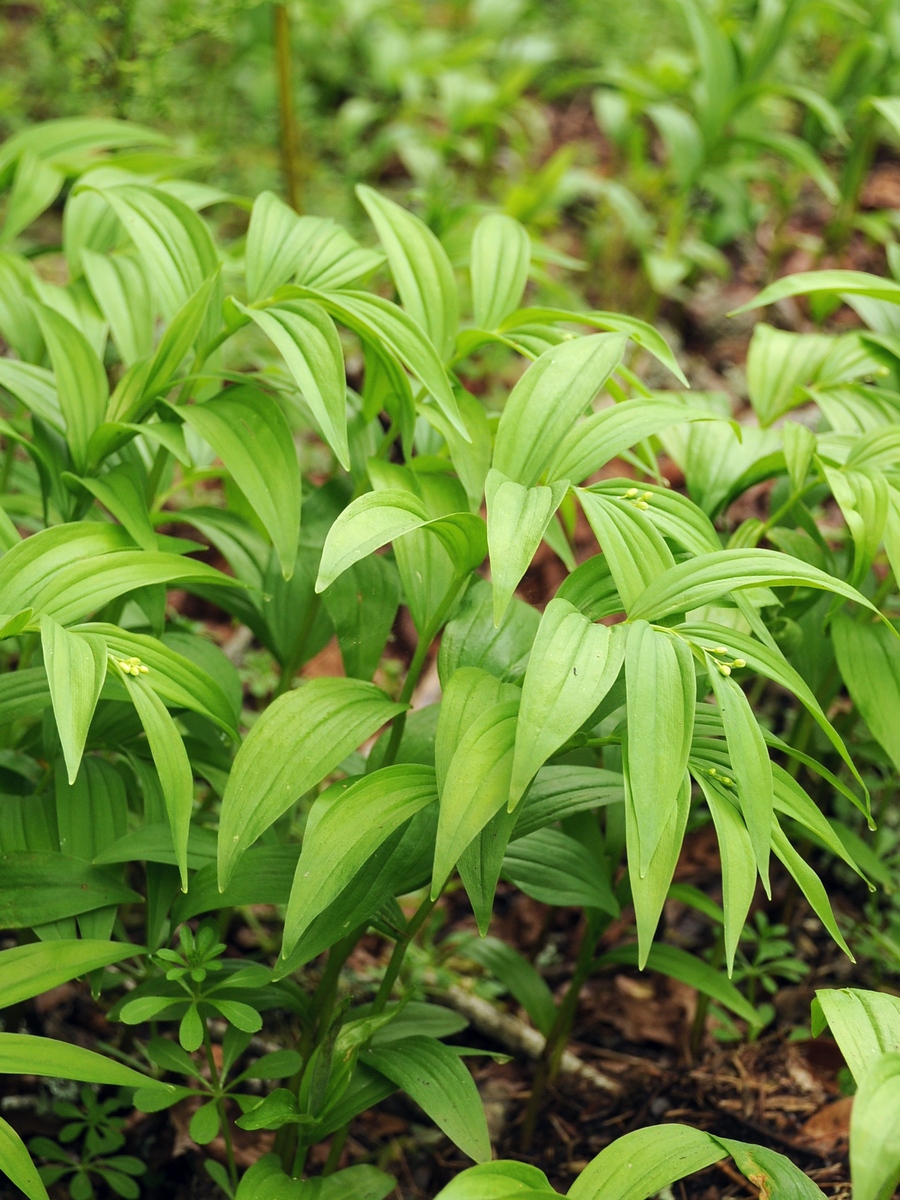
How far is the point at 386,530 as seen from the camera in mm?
1072

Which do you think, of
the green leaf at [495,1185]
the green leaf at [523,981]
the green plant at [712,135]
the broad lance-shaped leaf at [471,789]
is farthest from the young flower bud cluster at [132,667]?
the green plant at [712,135]

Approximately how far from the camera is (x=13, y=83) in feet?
11.9

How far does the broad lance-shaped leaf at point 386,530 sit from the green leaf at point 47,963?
543 mm

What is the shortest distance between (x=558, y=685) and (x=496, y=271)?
805 millimetres

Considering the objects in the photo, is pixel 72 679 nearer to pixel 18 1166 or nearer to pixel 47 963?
pixel 47 963

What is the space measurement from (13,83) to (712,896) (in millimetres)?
3459

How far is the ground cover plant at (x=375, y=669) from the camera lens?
105cm

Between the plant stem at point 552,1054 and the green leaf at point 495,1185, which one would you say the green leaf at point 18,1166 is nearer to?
the green leaf at point 495,1185

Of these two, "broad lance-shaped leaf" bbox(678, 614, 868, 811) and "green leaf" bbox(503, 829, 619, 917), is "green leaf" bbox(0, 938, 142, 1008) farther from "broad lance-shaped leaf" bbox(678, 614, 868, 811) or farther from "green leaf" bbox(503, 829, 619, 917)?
"broad lance-shaped leaf" bbox(678, 614, 868, 811)

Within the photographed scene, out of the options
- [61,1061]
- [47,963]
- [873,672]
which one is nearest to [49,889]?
[47,963]

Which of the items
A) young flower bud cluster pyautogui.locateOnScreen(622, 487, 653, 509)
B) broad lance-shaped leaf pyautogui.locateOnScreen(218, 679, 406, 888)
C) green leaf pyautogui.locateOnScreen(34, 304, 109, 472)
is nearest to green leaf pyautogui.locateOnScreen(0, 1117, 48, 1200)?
broad lance-shaped leaf pyautogui.locateOnScreen(218, 679, 406, 888)

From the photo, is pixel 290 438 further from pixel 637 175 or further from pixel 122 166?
pixel 637 175

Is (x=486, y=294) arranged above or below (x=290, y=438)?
above

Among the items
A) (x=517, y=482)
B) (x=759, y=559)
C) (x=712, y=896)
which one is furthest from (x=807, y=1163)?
(x=517, y=482)
